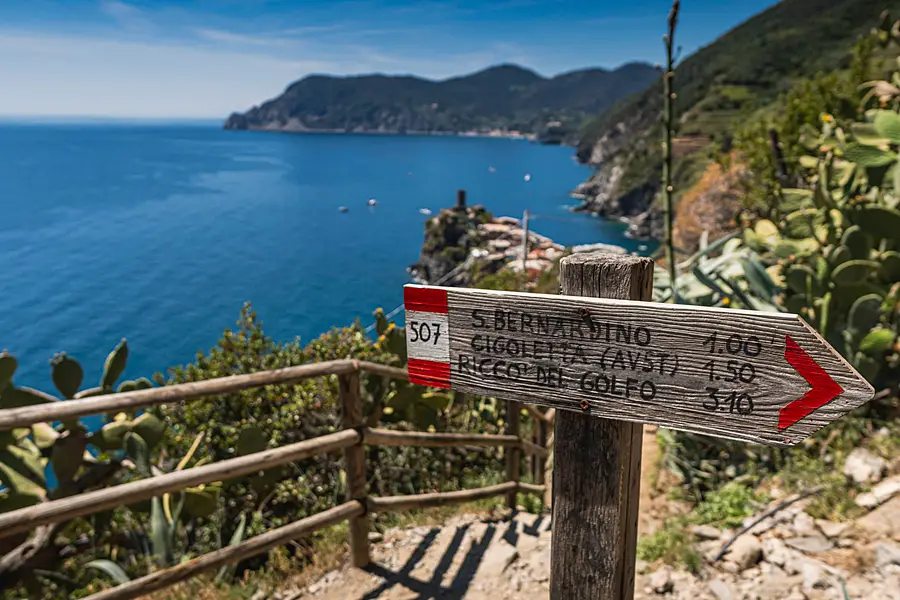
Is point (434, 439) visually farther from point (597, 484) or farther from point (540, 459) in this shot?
point (597, 484)

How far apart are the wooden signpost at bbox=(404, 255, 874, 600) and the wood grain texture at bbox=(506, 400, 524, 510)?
207 centimetres

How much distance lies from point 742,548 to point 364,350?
284cm

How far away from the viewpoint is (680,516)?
3.14m

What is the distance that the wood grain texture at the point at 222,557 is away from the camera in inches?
80.6

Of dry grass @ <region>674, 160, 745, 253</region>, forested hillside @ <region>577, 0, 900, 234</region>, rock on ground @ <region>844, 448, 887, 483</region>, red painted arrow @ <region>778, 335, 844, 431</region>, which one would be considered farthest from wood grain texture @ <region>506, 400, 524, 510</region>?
forested hillside @ <region>577, 0, 900, 234</region>

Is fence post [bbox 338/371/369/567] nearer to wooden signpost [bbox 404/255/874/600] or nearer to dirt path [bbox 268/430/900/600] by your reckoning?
dirt path [bbox 268/430/900/600]

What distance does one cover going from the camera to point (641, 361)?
108 centimetres

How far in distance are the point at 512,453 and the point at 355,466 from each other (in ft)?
4.02

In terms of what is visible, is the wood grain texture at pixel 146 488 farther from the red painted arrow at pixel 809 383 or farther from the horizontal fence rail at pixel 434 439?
the red painted arrow at pixel 809 383

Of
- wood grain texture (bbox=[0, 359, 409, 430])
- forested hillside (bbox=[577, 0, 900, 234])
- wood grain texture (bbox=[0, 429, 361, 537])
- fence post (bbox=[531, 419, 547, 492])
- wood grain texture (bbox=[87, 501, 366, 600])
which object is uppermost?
forested hillside (bbox=[577, 0, 900, 234])

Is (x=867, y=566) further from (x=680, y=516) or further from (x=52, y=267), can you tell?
(x=52, y=267)

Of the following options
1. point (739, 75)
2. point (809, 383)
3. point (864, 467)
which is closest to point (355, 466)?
point (809, 383)

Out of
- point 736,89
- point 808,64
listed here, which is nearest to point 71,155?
point 736,89

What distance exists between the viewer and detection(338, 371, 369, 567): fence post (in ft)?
8.26
